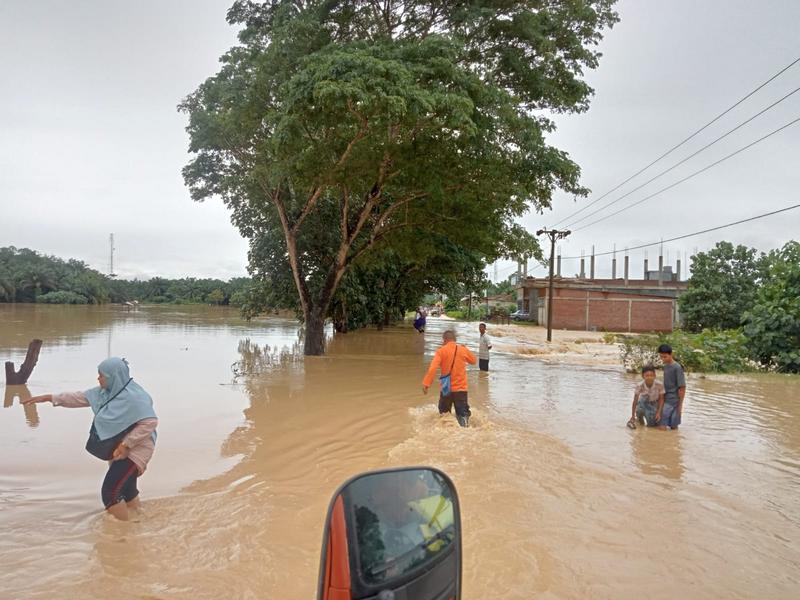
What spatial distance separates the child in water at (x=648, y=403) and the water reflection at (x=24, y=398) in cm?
994

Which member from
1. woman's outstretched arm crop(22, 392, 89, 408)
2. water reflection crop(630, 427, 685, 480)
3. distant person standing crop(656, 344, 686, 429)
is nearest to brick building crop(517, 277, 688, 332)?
distant person standing crop(656, 344, 686, 429)

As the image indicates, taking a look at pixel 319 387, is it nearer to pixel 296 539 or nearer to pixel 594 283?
pixel 296 539

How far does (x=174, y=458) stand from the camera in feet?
23.7

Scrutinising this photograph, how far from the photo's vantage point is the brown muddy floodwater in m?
4.05

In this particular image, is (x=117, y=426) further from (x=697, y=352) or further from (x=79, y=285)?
(x=79, y=285)

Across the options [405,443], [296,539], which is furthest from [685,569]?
[405,443]

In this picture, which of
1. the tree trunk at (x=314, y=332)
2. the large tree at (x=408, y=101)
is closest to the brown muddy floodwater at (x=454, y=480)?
the large tree at (x=408, y=101)

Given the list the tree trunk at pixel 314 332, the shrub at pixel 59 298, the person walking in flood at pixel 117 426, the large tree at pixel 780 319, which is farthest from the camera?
the shrub at pixel 59 298

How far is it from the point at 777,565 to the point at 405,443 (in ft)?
15.0

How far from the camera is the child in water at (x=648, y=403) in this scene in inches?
355

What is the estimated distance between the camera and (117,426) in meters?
4.76

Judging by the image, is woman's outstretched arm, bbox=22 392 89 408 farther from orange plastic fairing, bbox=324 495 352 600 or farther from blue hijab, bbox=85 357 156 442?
orange plastic fairing, bbox=324 495 352 600

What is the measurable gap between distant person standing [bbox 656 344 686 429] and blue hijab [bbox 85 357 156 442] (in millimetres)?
7294

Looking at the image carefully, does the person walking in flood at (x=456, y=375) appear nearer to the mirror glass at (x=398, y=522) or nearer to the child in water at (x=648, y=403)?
the child in water at (x=648, y=403)
